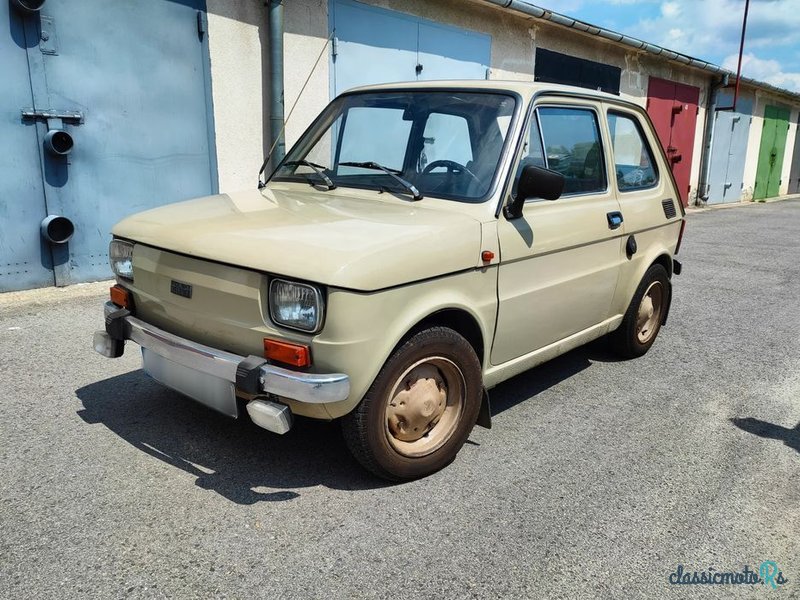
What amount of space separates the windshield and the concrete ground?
55.4 inches

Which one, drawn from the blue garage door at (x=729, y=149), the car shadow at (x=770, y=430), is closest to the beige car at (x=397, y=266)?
the car shadow at (x=770, y=430)

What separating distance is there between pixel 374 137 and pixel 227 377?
1.83 metres

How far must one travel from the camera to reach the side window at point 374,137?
3692mm

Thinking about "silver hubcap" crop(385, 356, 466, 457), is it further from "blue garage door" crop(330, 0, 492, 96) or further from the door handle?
"blue garage door" crop(330, 0, 492, 96)

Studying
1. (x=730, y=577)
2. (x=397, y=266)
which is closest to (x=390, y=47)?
(x=397, y=266)

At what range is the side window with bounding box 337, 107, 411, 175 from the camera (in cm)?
369

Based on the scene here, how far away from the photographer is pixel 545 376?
4621mm

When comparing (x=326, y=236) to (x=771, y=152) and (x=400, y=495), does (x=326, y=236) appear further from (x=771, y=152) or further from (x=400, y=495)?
(x=771, y=152)

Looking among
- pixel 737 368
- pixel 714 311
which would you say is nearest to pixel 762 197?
pixel 714 311

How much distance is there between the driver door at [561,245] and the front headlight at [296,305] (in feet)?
3.68

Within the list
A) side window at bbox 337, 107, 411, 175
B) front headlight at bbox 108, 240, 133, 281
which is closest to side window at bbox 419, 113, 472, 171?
side window at bbox 337, 107, 411, 175

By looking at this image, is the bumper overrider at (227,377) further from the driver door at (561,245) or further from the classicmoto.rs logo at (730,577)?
the classicmoto.rs logo at (730,577)

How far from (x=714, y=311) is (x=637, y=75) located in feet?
34.8

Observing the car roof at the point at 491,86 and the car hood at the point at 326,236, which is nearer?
the car hood at the point at 326,236
